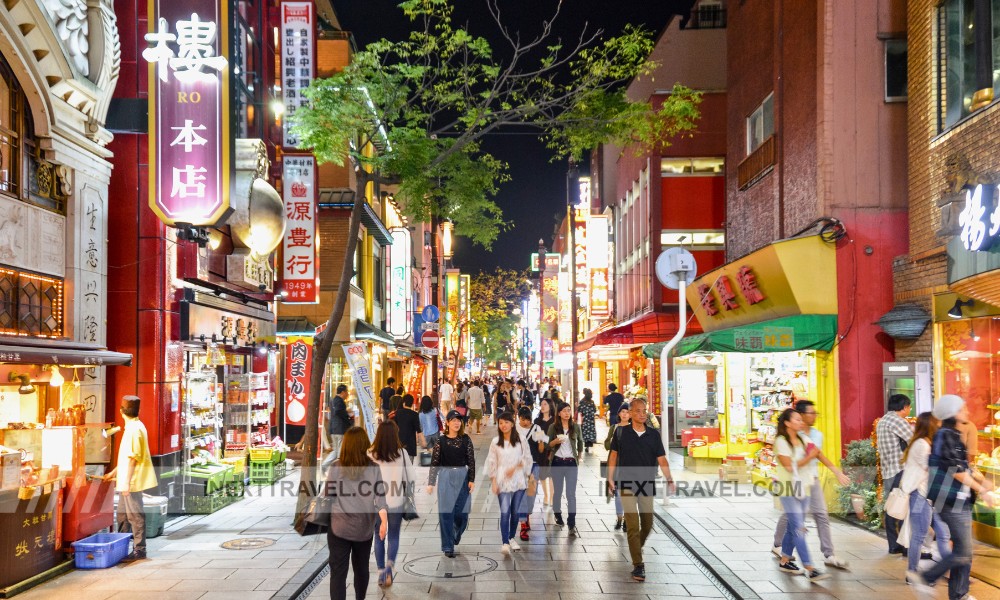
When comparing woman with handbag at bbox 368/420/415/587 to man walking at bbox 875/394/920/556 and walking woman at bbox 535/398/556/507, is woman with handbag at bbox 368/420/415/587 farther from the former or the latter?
man walking at bbox 875/394/920/556

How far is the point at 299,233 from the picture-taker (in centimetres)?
1878

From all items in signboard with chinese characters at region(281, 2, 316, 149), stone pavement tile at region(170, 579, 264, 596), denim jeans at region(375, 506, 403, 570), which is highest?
signboard with chinese characters at region(281, 2, 316, 149)

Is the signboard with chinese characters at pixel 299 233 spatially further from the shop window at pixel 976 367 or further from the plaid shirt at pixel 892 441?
the shop window at pixel 976 367

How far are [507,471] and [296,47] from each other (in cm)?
1267

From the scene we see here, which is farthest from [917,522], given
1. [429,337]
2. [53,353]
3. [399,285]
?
[399,285]

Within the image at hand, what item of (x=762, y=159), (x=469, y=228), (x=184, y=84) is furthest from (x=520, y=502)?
(x=762, y=159)

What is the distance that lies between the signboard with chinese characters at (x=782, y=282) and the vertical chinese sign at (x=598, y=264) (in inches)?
582

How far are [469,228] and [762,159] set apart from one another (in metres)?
7.15

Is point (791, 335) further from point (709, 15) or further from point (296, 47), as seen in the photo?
point (709, 15)

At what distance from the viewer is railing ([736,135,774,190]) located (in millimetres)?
17750

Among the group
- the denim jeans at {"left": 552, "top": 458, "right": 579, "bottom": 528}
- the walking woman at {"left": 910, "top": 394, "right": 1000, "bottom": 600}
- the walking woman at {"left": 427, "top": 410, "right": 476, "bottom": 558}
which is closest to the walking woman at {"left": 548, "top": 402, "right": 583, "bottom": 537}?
the denim jeans at {"left": 552, "top": 458, "right": 579, "bottom": 528}

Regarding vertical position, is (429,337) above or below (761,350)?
above

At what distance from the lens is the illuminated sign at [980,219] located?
903 cm

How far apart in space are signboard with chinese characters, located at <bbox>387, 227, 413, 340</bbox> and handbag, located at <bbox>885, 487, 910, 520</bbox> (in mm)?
23116
